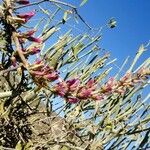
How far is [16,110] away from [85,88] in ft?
4.99

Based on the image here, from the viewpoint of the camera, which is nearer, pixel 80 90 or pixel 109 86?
pixel 80 90

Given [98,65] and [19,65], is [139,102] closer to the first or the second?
[98,65]

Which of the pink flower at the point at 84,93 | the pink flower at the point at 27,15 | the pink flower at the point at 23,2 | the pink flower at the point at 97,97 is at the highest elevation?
the pink flower at the point at 23,2

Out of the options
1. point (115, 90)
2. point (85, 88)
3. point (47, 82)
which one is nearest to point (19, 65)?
point (47, 82)

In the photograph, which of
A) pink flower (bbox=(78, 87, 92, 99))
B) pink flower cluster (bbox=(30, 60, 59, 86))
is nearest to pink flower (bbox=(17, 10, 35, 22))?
Answer: pink flower cluster (bbox=(30, 60, 59, 86))

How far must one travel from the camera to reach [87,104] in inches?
126

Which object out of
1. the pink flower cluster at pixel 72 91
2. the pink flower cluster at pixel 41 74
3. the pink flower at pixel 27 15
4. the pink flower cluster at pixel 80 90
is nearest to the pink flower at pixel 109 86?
the pink flower cluster at pixel 80 90

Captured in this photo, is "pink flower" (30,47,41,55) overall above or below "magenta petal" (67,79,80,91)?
above

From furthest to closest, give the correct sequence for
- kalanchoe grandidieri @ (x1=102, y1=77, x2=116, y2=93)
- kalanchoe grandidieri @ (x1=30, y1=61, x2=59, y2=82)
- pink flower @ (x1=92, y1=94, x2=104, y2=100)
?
kalanchoe grandidieri @ (x1=102, y1=77, x2=116, y2=93)
pink flower @ (x1=92, y1=94, x2=104, y2=100)
kalanchoe grandidieri @ (x1=30, y1=61, x2=59, y2=82)

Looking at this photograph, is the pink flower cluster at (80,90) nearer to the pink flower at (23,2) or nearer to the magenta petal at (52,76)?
the magenta petal at (52,76)

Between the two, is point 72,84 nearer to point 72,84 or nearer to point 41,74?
point 72,84

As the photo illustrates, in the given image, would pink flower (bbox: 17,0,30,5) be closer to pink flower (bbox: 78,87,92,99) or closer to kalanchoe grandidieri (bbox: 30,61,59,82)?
kalanchoe grandidieri (bbox: 30,61,59,82)

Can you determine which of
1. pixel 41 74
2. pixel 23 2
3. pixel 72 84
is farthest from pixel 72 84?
pixel 23 2

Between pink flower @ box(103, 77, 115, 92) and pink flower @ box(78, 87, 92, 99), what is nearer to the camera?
pink flower @ box(78, 87, 92, 99)
